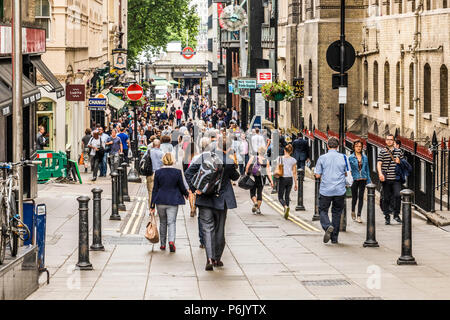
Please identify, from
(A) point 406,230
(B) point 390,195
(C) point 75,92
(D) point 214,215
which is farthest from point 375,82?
(D) point 214,215

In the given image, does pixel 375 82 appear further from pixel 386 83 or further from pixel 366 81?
pixel 386 83

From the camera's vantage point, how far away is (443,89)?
28.6m

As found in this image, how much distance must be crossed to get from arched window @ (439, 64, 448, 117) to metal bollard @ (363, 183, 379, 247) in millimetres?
13109

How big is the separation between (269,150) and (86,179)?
697cm

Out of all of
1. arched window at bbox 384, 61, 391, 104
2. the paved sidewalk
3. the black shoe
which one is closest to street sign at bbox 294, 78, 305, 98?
arched window at bbox 384, 61, 391, 104

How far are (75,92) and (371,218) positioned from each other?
878 inches

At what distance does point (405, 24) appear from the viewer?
33.0 m

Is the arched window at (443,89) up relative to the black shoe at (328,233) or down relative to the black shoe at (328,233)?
up

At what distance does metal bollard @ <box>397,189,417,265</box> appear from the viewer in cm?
1360

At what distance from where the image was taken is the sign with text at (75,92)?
3628cm

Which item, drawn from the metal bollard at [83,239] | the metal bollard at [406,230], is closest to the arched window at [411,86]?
the metal bollard at [406,230]

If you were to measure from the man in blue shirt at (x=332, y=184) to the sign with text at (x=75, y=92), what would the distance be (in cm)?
2116

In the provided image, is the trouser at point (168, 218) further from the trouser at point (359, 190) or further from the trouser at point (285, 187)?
the trouser at point (285, 187)

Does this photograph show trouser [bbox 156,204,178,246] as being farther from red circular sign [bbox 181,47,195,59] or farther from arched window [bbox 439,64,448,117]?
red circular sign [bbox 181,47,195,59]
